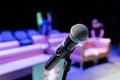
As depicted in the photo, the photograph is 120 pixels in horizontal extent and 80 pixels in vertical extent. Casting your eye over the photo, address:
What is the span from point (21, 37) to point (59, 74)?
14.3 ft

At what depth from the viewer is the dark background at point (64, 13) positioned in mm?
7961

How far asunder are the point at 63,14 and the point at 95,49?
170 inches

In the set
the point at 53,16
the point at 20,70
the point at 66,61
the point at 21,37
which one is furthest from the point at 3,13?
the point at 66,61

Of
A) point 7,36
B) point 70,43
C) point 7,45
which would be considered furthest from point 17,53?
point 70,43

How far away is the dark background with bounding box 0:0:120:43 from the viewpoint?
7.96 m

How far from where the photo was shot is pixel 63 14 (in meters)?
9.57

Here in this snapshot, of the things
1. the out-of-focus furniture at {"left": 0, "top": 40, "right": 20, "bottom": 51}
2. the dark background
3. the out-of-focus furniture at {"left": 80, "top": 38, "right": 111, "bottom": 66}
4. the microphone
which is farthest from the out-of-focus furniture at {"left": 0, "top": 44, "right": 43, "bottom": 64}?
the dark background

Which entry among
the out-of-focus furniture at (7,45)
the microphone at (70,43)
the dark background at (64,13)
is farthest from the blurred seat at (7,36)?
the microphone at (70,43)

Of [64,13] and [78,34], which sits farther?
[64,13]

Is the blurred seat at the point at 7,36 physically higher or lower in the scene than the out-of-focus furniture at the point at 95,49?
higher

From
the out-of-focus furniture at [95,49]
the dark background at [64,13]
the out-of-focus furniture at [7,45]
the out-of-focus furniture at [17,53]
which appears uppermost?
the dark background at [64,13]

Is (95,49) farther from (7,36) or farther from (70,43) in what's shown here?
(70,43)

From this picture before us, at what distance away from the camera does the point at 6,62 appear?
424cm

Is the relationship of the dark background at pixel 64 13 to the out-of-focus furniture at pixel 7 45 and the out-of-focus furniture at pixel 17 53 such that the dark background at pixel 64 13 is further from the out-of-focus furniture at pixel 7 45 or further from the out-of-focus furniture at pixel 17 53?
the out-of-focus furniture at pixel 17 53
